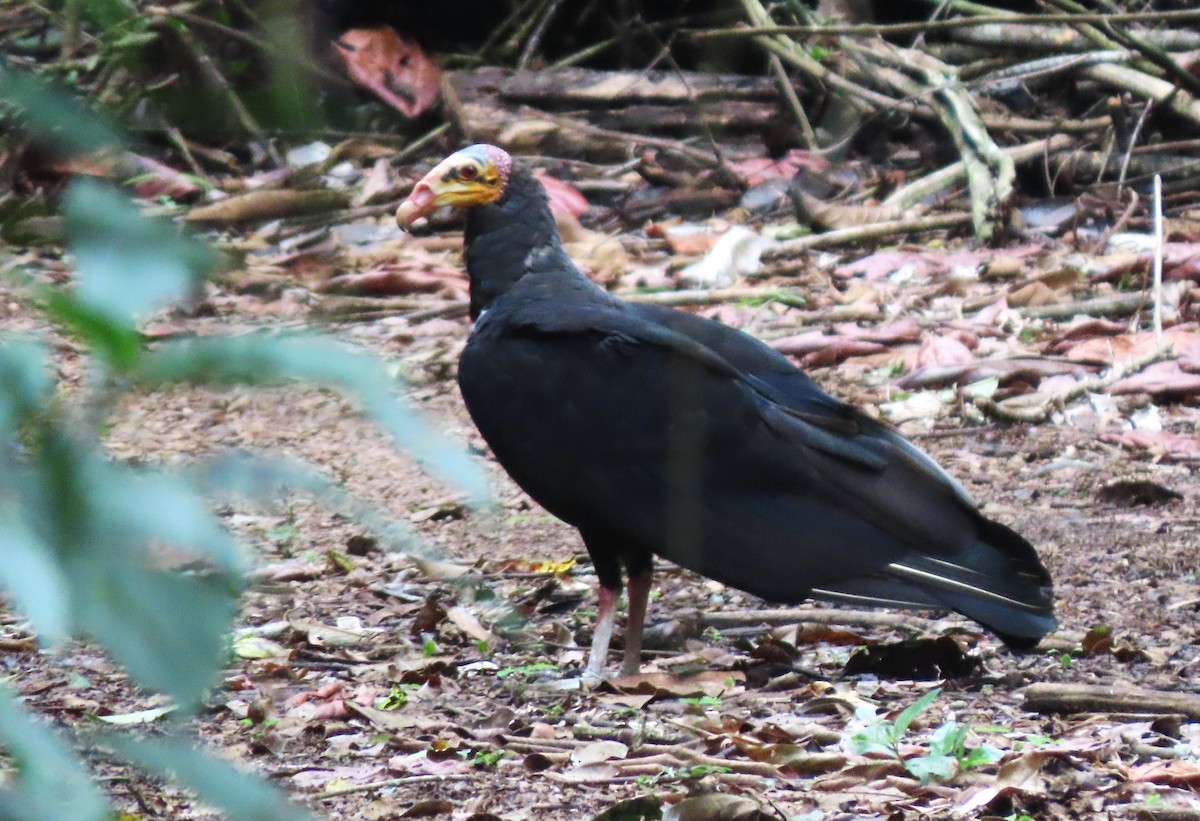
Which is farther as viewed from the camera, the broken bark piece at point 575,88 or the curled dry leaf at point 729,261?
the curled dry leaf at point 729,261

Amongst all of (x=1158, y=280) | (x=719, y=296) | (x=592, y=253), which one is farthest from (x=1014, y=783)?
(x=592, y=253)

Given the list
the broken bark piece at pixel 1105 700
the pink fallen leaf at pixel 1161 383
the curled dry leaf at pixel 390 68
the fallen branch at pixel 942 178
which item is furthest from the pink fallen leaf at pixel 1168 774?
the fallen branch at pixel 942 178

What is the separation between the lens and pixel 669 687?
3.10 m

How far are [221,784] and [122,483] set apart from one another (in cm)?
13

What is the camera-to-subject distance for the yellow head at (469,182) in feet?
12.7

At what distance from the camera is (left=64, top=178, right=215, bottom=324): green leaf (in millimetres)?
686

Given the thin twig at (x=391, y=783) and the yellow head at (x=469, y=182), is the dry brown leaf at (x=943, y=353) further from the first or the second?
the thin twig at (x=391, y=783)

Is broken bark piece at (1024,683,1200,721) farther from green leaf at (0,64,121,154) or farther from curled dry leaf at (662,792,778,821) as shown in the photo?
A: green leaf at (0,64,121,154)

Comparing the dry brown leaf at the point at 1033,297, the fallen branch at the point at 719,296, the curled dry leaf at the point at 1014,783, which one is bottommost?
the fallen branch at the point at 719,296

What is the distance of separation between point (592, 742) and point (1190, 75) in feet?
15.7

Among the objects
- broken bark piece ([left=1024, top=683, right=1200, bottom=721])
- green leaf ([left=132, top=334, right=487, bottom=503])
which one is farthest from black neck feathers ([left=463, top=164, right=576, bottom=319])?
green leaf ([left=132, top=334, right=487, bottom=503])

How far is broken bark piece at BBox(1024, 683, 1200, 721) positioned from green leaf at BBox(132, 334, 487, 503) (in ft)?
7.22

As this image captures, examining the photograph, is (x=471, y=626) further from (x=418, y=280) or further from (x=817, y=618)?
(x=418, y=280)

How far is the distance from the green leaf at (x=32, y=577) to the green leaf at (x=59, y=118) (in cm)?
18
